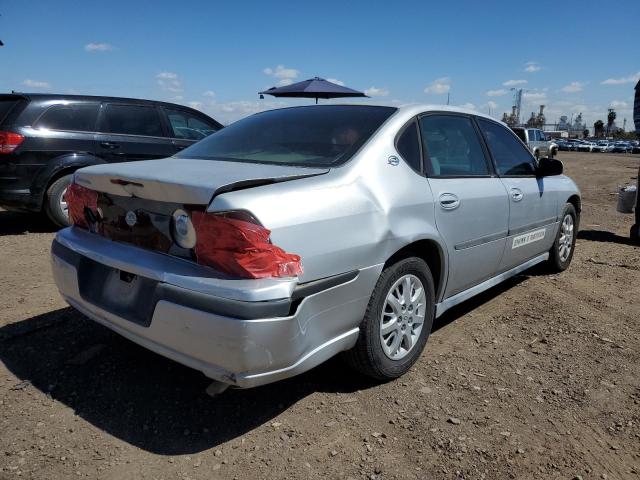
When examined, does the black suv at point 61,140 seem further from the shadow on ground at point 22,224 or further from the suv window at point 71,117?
the shadow on ground at point 22,224

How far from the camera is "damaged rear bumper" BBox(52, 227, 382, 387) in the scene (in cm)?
202

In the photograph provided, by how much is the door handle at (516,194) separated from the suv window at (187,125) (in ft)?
16.8

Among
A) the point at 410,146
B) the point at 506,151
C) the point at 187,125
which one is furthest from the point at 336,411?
the point at 187,125

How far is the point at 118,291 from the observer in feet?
7.94

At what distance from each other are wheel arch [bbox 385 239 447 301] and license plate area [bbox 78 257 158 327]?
1309 millimetres

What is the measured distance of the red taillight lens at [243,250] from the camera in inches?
80.7

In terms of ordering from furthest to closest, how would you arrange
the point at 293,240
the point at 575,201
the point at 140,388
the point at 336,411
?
1. the point at 575,201
2. the point at 140,388
3. the point at 336,411
4. the point at 293,240

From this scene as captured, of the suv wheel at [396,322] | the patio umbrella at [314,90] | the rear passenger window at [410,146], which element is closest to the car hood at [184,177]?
the rear passenger window at [410,146]

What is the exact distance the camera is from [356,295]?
95.9 inches

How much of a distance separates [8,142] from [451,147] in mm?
5085

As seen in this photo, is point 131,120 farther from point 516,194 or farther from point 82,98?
point 516,194

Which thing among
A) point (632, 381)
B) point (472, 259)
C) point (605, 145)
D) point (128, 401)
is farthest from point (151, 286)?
point (605, 145)

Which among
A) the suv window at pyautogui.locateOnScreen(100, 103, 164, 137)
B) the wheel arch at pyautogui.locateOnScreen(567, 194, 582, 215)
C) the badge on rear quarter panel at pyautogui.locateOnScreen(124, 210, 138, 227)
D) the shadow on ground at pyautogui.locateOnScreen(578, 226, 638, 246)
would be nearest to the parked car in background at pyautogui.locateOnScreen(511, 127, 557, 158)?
the shadow on ground at pyautogui.locateOnScreen(578, 226, 638, 246)

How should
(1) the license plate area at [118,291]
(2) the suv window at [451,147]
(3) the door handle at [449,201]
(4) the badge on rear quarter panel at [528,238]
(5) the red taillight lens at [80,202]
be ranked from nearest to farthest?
(1) the license plate area at [118,291] → (5) the red taillight lens at [80,202] → (3) the door handle at [449,201] → (2) the suv window at [451,147] → (4) the badge on rear quarter panel at [528,238]
